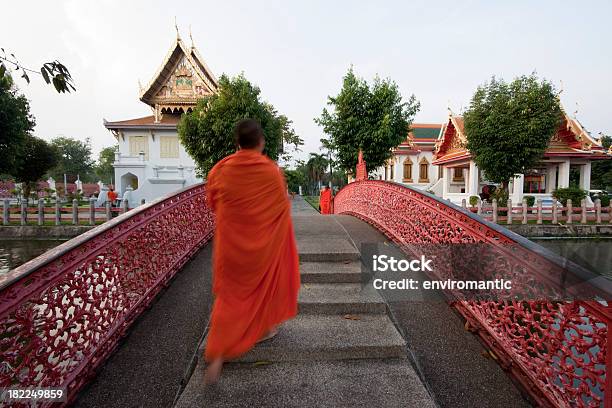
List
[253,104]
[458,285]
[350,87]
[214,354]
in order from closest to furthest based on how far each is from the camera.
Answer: [214,354]
[458,285]
[253,104]
[350,87]

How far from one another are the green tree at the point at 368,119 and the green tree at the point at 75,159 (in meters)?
54.7

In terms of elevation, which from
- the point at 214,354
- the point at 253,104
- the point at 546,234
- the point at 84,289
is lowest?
the point at 546,234

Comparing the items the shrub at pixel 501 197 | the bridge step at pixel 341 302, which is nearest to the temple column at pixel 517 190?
the shrub at pixel 501 197

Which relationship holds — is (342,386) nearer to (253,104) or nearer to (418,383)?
(418,383)

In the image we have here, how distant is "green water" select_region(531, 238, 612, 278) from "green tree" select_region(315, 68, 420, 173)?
7577 millimetres

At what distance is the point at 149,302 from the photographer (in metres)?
3.22

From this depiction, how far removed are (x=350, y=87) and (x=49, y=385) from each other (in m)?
15.1

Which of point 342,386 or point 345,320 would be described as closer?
point 342,386

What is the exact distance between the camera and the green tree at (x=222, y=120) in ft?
39.7

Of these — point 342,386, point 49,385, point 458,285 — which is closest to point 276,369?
point 342,386

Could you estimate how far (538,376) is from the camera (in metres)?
2.12

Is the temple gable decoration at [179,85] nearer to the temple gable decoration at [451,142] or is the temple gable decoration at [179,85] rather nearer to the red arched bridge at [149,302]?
the temple gable decoration at [451,142]

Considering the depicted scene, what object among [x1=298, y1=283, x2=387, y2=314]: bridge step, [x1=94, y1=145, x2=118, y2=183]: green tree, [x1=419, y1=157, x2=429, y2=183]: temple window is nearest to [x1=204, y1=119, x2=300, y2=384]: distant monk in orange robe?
[x1=298, y1=283, x2=387, y2=314]: bridge step

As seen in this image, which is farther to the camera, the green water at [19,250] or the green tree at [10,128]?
the green tree at [10,128]
